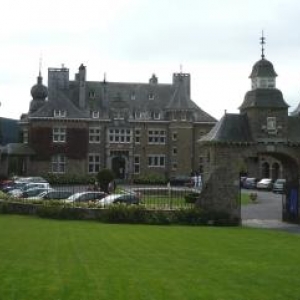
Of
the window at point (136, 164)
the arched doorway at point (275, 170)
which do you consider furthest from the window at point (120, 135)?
the arched doorway at point (275, 170)

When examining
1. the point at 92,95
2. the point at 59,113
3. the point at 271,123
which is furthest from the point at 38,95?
the point at 271,123

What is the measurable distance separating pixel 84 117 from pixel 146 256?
56044 millimetres

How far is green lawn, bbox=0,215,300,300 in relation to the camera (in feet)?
38.3

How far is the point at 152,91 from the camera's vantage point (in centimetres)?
7681

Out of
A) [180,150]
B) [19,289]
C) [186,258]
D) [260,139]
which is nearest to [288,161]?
[260,139]

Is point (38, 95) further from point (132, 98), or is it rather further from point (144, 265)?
point (144, 265)

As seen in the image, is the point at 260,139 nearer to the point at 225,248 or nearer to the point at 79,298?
the point at 225,248

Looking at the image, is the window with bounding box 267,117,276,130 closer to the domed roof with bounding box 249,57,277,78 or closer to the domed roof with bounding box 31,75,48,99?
the domed roof with bounding box 249,57,277,78

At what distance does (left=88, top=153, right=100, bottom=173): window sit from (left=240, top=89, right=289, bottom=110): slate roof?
135 feet

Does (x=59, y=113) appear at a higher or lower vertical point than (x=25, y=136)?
higher

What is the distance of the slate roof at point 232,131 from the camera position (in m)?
32.6

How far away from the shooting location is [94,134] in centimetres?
7400

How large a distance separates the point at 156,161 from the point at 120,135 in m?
5.55

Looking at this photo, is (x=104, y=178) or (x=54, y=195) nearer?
(x=54, y=195)
